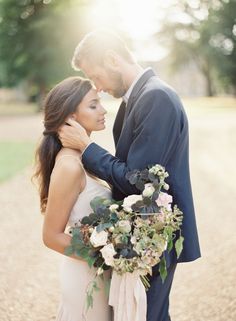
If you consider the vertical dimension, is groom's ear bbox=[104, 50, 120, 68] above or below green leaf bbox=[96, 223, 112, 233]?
above

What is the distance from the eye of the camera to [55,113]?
10.7 ft

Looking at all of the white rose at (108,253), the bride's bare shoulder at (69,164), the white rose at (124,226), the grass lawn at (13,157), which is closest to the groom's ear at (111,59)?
the bride's bare shoulder at (69,164)

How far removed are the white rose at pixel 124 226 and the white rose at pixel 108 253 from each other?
10 centimetres

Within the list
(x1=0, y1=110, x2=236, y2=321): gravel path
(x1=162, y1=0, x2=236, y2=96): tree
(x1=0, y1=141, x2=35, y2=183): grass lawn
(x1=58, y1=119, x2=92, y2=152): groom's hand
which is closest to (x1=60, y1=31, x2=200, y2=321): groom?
(x1=58, y1=119, x2=92, y2=152): groom's hand

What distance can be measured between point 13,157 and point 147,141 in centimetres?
1483

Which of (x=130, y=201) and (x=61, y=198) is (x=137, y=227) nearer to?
(x=130, y=201)

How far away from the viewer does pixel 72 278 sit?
3.33 metres

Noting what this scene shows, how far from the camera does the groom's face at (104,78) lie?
334 centimetres

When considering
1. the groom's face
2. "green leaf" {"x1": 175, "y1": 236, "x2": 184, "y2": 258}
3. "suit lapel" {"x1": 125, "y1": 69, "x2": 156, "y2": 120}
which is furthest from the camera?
the groom's face

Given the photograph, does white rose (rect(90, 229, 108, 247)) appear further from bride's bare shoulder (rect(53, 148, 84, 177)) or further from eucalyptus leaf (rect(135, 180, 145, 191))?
bride's bare shoulder (rect(53, 148, 84, 177))

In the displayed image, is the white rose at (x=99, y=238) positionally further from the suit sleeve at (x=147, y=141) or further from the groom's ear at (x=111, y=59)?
the groom's ear at (x=111, y=59)

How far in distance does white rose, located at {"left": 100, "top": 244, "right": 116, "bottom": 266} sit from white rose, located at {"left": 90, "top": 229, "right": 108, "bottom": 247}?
0.03m

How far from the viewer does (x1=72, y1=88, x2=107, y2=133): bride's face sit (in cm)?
332

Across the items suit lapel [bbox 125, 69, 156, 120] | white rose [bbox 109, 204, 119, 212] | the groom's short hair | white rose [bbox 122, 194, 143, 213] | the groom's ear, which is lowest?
white rose [bbox 109, 204, 119, 212]
